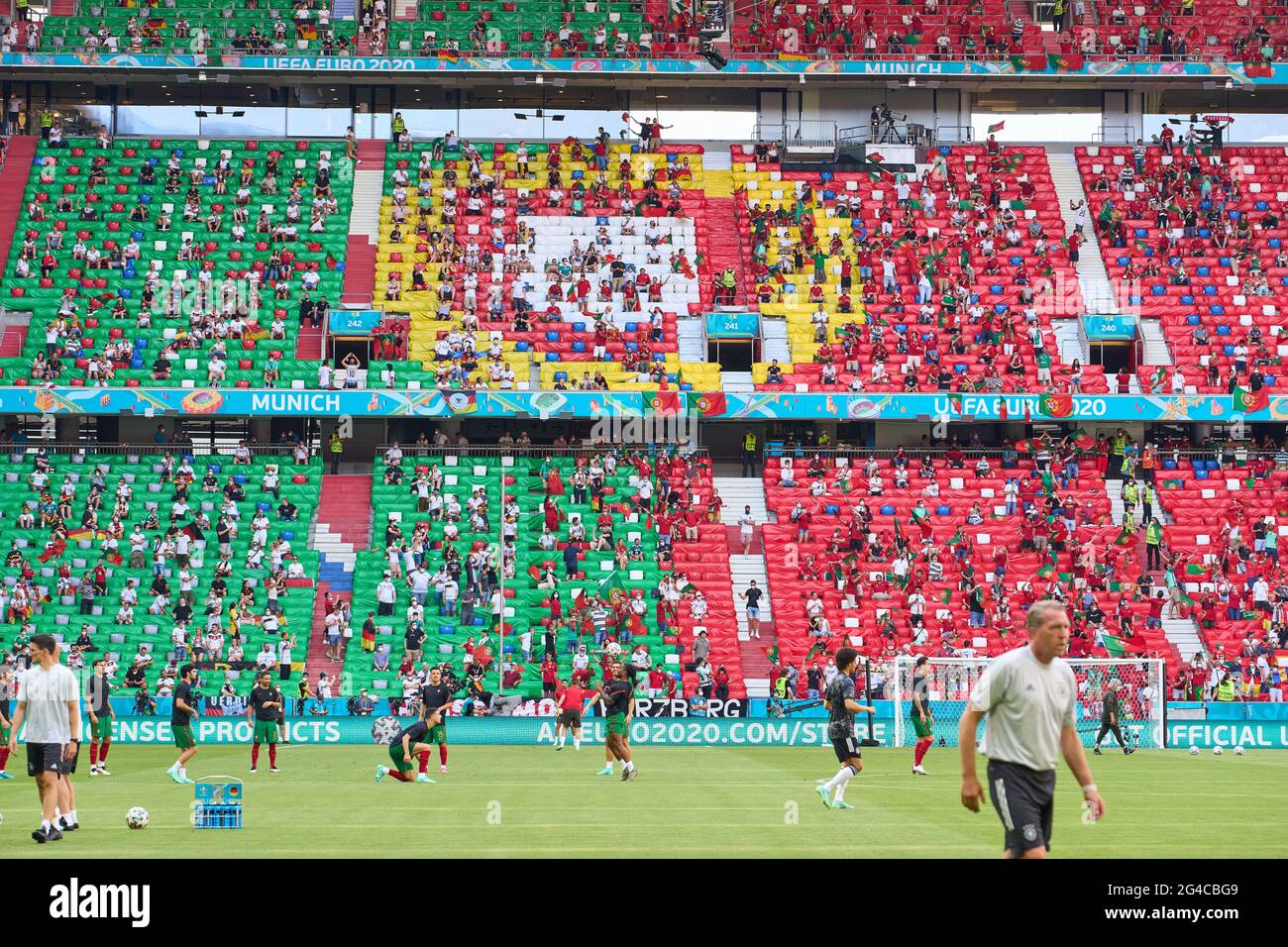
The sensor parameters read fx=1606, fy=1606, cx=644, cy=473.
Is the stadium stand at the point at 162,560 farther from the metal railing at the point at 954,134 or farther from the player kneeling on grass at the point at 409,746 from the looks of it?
the metal railing at the point at 954,134

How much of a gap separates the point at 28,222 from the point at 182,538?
55.4 ft

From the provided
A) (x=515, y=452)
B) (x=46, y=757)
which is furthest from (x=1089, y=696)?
(x=46, y=757)

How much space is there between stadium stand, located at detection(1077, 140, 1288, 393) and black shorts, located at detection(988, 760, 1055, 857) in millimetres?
45429

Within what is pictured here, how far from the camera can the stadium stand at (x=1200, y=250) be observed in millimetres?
54906

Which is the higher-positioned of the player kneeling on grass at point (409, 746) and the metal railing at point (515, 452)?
the metal railing at point (515, 452)

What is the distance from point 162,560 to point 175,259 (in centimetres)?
1338

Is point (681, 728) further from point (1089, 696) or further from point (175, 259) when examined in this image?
point (175, 259)

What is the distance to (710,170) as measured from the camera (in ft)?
206

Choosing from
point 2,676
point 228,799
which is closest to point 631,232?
point 2,676

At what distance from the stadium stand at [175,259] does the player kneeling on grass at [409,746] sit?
27640mm

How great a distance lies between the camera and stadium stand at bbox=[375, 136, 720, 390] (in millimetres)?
54156

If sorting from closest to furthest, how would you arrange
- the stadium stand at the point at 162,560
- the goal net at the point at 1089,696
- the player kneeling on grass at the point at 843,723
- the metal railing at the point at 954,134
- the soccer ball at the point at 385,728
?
the player kneeling on grass at the point at 843,723 < the soccer ball at the point at 385,728 < the goal net at the point at 1089,696 < the stadium stand at the point at 162,560 < the metal railing at the point at 954,134

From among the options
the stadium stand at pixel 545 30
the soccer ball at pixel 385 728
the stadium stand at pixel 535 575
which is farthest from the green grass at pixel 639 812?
the stadium stand at pixel 545 30
